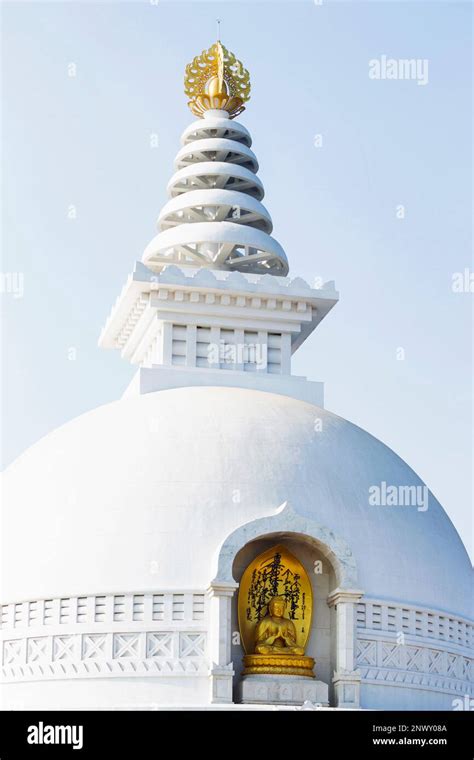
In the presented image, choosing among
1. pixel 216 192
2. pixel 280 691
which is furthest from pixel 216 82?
pixel 280 691

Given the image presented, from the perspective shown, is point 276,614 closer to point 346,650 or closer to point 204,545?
point 346,650

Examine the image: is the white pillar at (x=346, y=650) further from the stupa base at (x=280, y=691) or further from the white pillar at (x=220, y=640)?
the white pillar at (x=220, y=640)

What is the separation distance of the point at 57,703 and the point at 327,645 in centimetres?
568

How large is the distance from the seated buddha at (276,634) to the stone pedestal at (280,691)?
55 centimetres

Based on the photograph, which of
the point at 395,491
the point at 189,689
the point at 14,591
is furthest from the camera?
the point at 395,491

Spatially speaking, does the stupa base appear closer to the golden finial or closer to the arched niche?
the arched niche

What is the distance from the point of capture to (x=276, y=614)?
90.5ft

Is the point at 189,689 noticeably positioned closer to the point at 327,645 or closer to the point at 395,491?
the point at 327,645

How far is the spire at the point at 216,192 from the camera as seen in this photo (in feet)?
117

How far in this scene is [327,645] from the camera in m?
28.2
